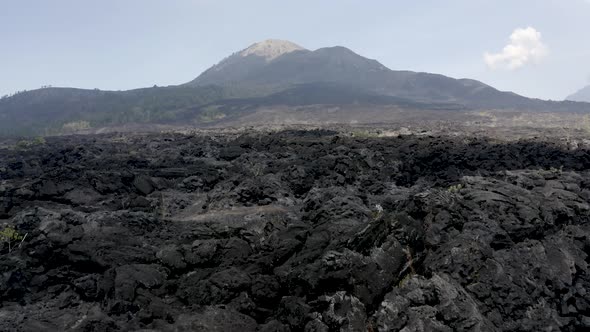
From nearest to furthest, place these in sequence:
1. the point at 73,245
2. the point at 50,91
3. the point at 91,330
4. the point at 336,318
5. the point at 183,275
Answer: the point at 336,318 → the point at 91,330 → the point at 183,275 → the point at 73,245 → the point at 50,91

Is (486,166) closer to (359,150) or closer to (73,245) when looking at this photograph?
(359,150)

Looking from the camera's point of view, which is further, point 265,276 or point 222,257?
point 222,257

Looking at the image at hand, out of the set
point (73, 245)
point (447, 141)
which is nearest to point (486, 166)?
point (447, 141)

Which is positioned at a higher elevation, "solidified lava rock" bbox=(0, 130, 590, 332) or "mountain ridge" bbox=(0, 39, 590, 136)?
"mountain ridge" bbox=(0, 39, 590, 136)

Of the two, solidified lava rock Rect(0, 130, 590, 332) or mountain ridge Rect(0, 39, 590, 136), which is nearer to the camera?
solidified lava rock Rect(0, 130, 590, 332)

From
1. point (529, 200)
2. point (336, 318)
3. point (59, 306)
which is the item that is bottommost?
point (59, 306)

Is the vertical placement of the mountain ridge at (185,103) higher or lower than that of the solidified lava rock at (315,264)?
higher

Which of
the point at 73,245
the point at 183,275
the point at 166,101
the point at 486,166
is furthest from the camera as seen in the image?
the point at 166,101

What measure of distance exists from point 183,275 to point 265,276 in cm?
300

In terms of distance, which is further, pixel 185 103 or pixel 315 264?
pixel 185 103

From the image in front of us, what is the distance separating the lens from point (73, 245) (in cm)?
1655

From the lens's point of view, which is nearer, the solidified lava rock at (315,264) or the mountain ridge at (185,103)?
the solidified lava rock at (315,264)

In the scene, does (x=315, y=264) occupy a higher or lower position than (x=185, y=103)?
lower

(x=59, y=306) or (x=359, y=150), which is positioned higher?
(x=359, y=150)
